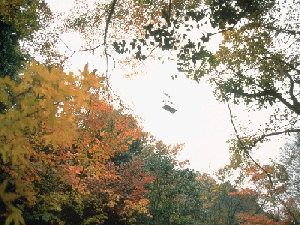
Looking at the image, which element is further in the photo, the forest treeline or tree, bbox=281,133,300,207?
tree, bbox=281,133,300,207

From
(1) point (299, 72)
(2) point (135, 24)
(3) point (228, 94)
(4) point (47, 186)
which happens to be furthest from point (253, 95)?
(4) point (47, 186)

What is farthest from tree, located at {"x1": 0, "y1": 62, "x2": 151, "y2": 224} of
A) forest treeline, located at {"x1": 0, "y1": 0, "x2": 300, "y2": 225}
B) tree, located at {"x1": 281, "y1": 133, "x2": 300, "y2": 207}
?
tree, located at {"x1": 281, "y1": 133, "x2": 300, "y2": 207}

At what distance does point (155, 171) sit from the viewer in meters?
10.4

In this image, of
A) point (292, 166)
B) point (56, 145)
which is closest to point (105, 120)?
point (56, 145)

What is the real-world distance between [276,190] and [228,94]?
5541 mm

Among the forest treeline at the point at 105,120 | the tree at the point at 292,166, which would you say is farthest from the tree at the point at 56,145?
the tree at the point at 292,166

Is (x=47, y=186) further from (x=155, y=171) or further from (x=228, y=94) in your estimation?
(x=228, y=94)

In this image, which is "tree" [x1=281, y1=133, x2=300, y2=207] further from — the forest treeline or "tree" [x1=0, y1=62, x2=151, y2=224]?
"tree" [x1=0, y1=62, x2=151, y2=224]

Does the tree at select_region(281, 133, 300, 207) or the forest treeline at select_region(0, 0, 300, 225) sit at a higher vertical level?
the tree at select_region(281, 133, 300, 207)

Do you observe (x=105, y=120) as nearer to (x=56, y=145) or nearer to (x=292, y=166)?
(x=56, y=145)

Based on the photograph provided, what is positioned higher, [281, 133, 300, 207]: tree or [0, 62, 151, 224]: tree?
[281, 133, 300, 207]: tree

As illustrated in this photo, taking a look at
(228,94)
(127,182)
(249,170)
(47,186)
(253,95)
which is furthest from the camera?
(249,170)

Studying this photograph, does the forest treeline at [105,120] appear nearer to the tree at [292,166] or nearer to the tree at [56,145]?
the tree at [56,145]

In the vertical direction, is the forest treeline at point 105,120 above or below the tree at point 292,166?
below
